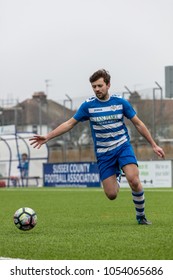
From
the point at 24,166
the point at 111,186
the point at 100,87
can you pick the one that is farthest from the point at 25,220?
the point at 24,166

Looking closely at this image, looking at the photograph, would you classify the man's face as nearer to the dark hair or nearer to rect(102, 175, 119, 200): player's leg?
the dark hair

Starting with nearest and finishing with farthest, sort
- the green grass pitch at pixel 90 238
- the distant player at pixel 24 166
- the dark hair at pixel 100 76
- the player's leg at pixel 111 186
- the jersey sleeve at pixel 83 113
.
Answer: the green grass pitch at pixel 90 238 < the dark hair at pixel 100 76 < the jersey sleeve at pixel 83 113 < the player's leg at pixel 111 186 < the distant player at pixel 24 166

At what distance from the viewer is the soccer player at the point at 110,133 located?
1244cm

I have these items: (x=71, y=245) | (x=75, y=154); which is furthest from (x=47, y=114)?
(x=71, y=245)

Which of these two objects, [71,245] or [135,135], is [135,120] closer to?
[71,245]

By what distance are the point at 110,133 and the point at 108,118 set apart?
243mm

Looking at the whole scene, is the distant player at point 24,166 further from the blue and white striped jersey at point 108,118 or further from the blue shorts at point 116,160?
the blue and white striped jersey at point 108,118

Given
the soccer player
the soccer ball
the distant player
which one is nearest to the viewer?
the soccer ball

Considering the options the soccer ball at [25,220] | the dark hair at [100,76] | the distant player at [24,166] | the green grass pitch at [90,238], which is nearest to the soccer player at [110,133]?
the dark hair at [100,76]

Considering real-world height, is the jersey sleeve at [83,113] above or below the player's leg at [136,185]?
above

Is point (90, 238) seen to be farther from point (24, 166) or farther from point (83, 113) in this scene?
point (24, 166)

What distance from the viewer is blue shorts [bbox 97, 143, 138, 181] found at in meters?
12.6

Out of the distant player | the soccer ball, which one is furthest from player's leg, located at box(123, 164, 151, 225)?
the distant player
